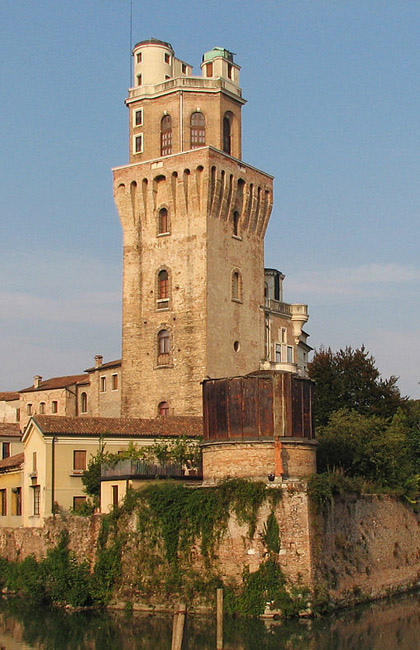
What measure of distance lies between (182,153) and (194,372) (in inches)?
499

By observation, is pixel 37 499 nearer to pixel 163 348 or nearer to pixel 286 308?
pixel 163 348

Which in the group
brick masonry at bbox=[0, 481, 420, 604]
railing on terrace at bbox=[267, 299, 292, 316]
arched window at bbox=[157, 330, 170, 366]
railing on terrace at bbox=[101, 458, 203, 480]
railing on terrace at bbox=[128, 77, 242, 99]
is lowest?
brick masonry at bbox=[0, 481, 420, 604]

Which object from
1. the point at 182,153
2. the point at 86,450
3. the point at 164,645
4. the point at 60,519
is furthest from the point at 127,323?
the point at 164,645

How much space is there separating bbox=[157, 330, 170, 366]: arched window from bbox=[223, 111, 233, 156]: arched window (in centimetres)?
1183

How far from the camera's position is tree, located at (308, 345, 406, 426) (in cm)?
5728

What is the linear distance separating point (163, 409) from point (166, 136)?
1629cm

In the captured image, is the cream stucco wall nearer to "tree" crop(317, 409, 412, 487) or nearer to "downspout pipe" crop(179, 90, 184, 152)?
"tree" crop(317, 409, 412, 487)

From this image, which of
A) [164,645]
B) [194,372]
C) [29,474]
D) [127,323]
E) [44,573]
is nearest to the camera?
[164,645]

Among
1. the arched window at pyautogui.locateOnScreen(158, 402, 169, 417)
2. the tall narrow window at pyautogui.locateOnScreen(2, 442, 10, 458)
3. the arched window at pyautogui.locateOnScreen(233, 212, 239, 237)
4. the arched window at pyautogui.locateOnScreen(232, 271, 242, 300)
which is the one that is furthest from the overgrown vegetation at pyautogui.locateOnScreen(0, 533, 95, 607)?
the arched window at pyautogui.locateOnScreen(233, 212, 239, 237)

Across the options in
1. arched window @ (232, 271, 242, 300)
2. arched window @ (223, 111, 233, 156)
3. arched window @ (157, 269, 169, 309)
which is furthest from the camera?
arched window @ (223, 111, 233, 156)

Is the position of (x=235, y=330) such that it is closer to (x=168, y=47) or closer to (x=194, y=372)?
(x=194, y=372)

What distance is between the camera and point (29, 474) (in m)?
Result: 44.7

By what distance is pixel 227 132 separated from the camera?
2346 inches

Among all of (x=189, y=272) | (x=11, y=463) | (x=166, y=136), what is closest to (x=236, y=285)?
(x=189, y=272)
